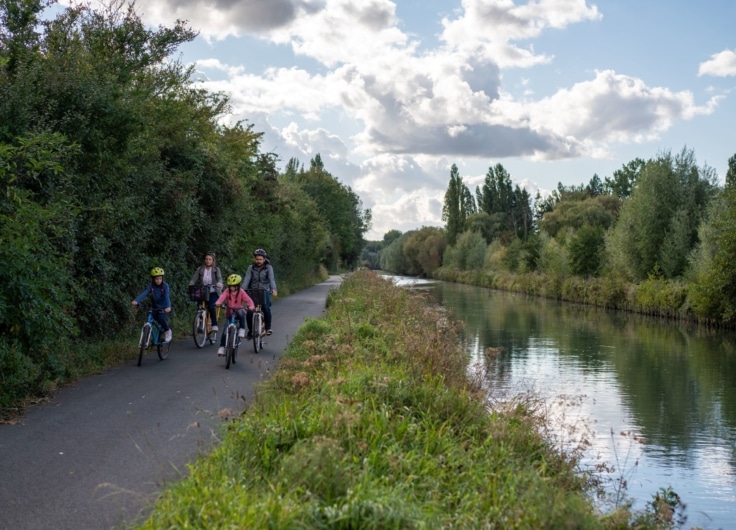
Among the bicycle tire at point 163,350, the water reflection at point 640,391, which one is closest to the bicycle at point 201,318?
the bicycle tire at point 163,350

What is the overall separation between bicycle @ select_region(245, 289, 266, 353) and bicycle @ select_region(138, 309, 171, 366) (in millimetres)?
1811

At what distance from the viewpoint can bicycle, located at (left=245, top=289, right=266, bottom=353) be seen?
14.9 meters

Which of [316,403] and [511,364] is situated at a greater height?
[316,403]

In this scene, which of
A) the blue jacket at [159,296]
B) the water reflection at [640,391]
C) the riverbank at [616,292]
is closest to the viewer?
the water reflection at [640,391]

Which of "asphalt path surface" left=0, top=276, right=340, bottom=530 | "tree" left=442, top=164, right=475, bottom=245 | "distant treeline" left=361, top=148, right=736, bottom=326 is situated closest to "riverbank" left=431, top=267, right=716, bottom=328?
"distant treeline" left=361, top=148, right=736, bottom=326

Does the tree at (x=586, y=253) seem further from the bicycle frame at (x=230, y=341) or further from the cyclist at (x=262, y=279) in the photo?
the bicycle frame at (x=230, y=341)

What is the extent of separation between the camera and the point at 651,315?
1556 inches

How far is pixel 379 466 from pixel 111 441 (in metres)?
3.22

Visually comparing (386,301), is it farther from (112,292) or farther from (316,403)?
(316,403)

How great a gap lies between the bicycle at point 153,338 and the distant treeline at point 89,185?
1008 millimetres

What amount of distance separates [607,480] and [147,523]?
21.5 feet

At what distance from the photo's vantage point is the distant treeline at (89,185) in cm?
947

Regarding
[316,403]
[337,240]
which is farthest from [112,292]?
[337,240]

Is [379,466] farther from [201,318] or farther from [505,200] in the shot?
[505,200]
